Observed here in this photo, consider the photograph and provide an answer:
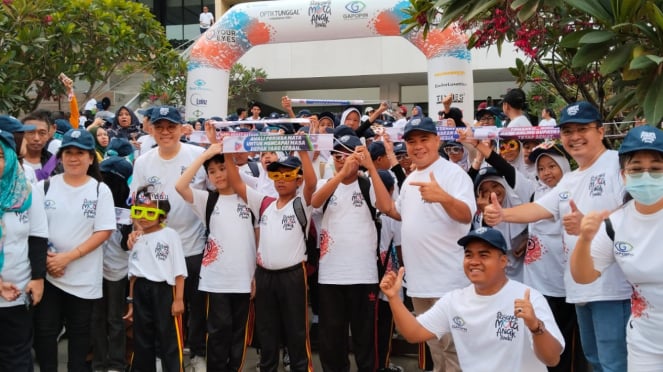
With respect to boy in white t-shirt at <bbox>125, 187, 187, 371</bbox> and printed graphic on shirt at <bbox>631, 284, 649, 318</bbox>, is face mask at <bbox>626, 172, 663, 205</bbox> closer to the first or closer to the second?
printed graphic on shirt at <bbox>631, 284, 649, 318</bbox>

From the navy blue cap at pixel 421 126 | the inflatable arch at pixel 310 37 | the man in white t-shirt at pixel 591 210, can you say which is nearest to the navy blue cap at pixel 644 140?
the man in white t-shirt at pixel 591 210

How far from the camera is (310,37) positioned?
1128 cm

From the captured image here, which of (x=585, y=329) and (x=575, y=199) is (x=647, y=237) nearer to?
(x=575, y=199)

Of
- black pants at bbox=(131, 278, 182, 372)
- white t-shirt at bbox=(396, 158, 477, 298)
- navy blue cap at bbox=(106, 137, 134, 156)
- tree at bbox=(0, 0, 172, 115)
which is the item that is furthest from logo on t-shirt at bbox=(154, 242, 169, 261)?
tree at bbox=(0, 0, 172, 115)

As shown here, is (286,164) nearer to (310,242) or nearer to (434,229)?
(310,242)

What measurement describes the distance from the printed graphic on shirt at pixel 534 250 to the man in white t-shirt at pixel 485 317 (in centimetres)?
105

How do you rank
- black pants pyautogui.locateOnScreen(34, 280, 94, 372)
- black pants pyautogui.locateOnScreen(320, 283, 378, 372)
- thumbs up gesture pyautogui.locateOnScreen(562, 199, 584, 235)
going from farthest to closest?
black pants pyautogui.locateOnScreen(320, 283, 378, 372) → black pants pyautogui.locateOnScreen(34, 280, 94, 372) → thumbs up gesture pyautogui.locateOnScreen(562, 199, 584, 235)

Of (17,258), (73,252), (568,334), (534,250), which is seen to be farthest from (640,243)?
(17,258)

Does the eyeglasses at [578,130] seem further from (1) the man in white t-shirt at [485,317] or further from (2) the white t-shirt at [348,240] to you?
(2) the white t-shirt at [348,240]

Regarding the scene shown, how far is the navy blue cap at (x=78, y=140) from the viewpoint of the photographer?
413cm

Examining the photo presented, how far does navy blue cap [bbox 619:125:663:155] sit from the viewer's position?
2.83 metres

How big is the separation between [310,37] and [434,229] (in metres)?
8.09

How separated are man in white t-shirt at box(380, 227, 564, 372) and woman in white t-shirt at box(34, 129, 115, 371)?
219 cm

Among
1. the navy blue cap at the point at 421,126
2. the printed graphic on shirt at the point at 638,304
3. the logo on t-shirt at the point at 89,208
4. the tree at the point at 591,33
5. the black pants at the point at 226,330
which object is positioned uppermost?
the tree at the point at 591,33
